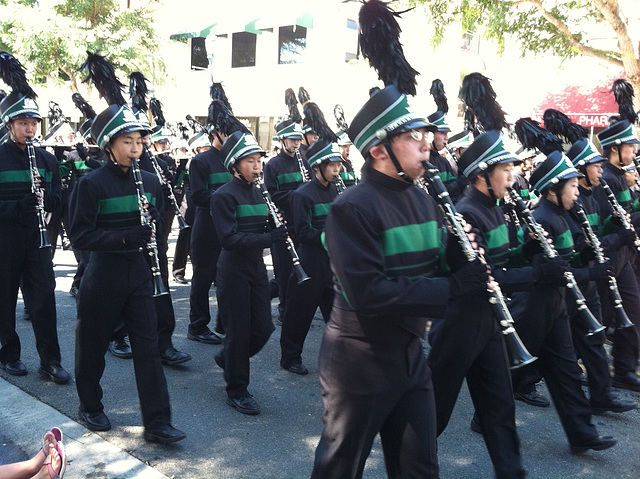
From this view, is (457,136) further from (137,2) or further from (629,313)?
(137,2)

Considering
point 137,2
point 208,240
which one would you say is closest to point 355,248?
point 208,240

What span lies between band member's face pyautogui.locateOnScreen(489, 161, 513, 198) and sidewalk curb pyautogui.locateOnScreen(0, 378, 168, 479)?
2.61 m

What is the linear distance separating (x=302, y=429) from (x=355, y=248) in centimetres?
243

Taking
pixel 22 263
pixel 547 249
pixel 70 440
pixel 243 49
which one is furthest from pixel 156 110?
pixel 243 49

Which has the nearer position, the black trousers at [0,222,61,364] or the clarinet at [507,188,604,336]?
the clarinet at [507,188,604,336]

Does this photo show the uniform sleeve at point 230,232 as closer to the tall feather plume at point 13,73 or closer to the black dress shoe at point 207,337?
the black dress shoe at point 207,337

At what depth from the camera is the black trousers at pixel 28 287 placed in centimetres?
580

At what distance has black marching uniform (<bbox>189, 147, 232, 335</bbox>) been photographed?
7.14m

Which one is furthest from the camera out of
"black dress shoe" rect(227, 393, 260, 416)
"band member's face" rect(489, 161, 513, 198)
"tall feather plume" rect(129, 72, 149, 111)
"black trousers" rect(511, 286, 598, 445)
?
"tall feather plume" rect(129, 72, 149, 111)

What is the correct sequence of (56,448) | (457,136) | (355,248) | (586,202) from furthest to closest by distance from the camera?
(457,136), (586,202), (56,448), (355,248)

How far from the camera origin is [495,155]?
14.2 ft

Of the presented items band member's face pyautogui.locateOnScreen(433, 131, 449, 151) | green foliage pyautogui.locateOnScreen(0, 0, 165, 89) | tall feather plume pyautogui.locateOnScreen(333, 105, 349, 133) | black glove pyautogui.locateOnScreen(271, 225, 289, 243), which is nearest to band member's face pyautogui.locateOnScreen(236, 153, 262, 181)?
black glove pyautogui.locateOnScreen(271, 225, 289, 243)

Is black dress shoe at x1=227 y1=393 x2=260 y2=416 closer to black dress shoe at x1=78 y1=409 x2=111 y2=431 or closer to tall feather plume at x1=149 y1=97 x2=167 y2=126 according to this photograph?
black dress shoe at x1=78 y1=409 x2=111 y2=431

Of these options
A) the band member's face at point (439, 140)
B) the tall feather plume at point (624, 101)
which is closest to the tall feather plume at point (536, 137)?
the tall feather plume at point (624, 101)
